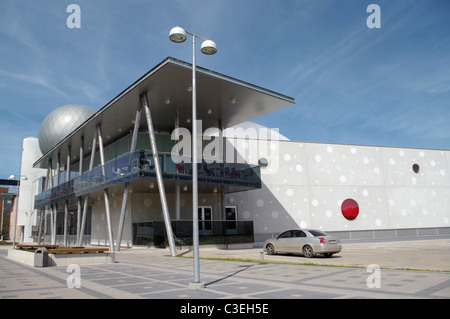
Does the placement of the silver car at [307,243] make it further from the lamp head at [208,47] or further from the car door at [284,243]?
the lamp head at [208,47]

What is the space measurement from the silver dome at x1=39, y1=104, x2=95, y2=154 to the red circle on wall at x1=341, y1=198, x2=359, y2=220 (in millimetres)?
28968

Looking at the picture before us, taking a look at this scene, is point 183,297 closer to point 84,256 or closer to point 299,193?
point 84,256

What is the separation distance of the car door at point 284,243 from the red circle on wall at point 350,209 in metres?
18.9

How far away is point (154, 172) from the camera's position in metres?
22.5

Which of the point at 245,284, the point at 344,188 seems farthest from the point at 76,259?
the point at 344,188

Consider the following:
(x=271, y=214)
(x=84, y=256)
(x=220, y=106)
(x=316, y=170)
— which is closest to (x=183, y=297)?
(x=84, y=256)

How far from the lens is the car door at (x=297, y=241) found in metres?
18.2

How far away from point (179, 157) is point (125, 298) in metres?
15.8

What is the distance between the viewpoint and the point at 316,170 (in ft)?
119

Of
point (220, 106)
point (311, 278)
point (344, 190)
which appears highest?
point (220, 106)

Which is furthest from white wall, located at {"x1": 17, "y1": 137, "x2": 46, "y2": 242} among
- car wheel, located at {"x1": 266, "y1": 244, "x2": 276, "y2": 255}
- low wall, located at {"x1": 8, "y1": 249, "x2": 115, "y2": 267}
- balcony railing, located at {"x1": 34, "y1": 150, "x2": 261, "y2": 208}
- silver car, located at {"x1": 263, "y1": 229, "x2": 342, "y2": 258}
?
silver car, located at {"x1": 263, "y1": 229, "x2": 342, "y2": 258}

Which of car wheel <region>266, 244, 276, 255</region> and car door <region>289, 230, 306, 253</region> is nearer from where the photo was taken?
car door <region>289, 230, 306, 253</region>

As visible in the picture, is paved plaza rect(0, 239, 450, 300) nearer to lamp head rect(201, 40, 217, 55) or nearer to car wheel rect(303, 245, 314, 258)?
car wheel rect(303, 245, 314, 258)

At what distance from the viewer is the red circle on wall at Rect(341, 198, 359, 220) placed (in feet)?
119
